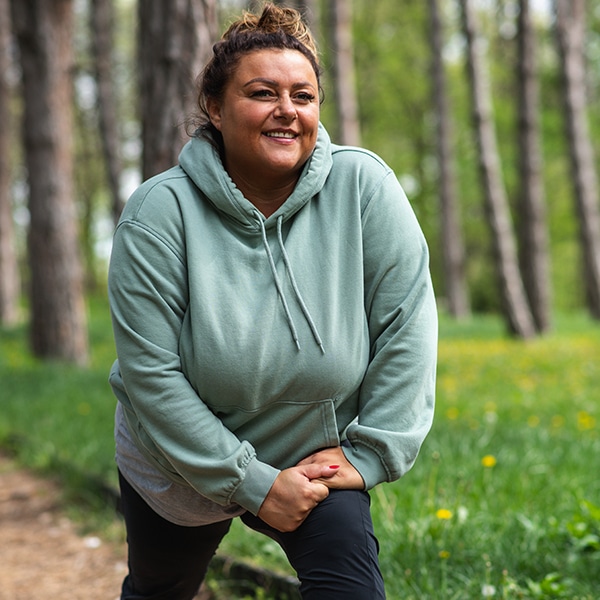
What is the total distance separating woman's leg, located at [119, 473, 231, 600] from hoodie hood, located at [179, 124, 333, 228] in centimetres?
95

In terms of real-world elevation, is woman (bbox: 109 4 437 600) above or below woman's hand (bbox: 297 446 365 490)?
above

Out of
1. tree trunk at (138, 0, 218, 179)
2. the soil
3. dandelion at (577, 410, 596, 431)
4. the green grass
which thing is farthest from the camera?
dandelion at (577, 410, 596, 431)

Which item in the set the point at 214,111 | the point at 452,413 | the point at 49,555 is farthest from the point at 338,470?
the point at 452,413

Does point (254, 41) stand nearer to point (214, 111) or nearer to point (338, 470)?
point (214, 111)

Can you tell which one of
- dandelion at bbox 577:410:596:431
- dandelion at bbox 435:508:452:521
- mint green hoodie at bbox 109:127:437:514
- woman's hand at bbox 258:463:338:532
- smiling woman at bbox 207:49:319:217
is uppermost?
smiling woman at bbox 207:49:319:217

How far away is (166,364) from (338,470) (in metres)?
0.52

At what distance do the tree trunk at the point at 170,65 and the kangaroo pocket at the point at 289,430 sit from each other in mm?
2881

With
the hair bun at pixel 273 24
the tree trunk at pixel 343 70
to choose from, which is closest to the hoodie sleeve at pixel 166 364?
the hair bun at pixel 273 24

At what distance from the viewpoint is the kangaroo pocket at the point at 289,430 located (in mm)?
2275

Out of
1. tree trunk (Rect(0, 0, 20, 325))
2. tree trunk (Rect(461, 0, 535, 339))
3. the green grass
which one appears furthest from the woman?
tree trunk (Rect(0, 0, 20, 325))

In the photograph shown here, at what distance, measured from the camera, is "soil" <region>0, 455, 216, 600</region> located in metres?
4.39

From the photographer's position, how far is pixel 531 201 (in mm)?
13844

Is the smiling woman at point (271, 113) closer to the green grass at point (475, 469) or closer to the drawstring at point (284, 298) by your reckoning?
the drawstring at point (284, 298)

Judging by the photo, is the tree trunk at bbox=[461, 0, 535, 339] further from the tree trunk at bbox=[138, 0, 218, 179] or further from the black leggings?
the black leggings
